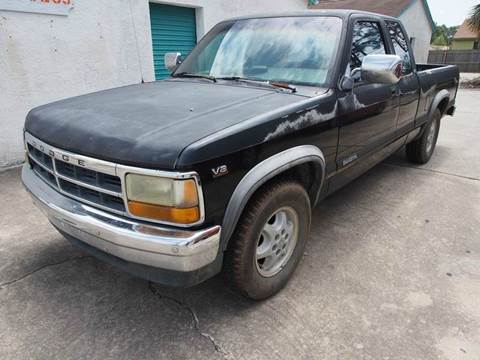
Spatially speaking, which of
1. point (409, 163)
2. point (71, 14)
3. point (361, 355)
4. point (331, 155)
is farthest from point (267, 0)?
point (361, 355)

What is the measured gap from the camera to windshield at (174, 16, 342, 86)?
9.27 feet

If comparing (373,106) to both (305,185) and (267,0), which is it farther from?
(267,0)

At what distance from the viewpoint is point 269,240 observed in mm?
2416

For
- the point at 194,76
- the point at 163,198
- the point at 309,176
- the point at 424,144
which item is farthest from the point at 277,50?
the point at 424,144

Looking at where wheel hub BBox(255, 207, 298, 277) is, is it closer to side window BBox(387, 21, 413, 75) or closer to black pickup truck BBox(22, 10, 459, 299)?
black pickup truck BBox(22, 10, 459, 299)

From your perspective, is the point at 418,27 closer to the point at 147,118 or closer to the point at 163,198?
the point at 147,118

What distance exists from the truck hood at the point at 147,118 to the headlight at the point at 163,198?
0.30ft

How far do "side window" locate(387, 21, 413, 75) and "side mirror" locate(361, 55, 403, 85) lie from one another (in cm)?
144

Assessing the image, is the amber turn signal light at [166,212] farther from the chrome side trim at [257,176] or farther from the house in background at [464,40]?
the house in background at [464,40]

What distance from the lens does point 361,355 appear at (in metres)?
2.07

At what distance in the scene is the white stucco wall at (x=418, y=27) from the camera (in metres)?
19.5

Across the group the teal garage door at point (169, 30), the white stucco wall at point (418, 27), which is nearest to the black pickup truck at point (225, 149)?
the teal garage door at point (169, 30)

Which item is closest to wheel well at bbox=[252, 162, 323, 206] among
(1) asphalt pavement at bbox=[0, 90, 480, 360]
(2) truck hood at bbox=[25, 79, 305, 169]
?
(2) truck hood at bbox=[25, 79, 305, 169]

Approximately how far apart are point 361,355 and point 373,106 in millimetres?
2035
